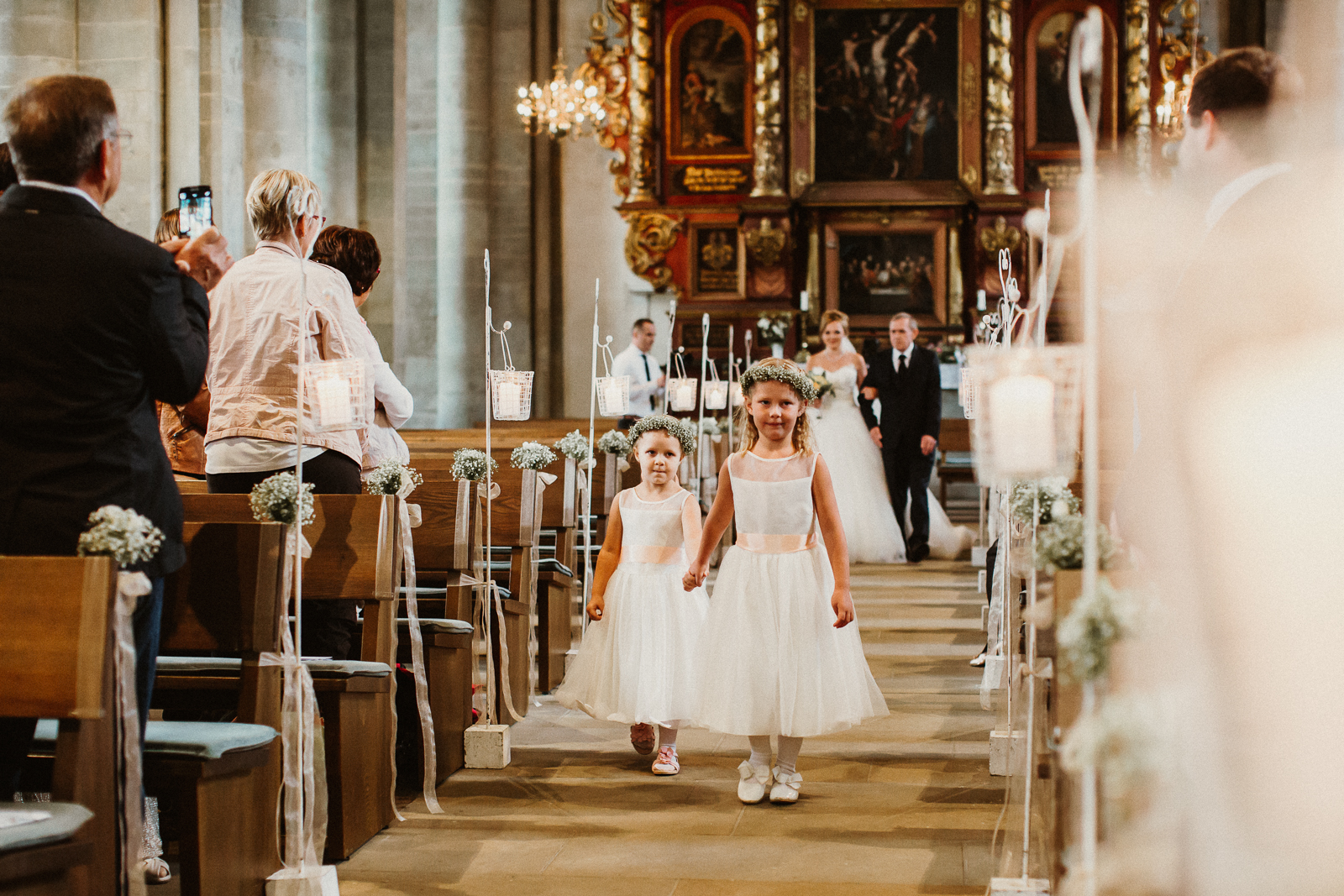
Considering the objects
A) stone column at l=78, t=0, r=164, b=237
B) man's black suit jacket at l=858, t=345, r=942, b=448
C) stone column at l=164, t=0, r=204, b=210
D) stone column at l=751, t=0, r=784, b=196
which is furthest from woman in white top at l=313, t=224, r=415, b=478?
stone column at l=751, t=0, r=784, b=196

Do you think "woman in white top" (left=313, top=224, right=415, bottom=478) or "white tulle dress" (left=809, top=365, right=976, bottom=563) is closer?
"woman in white top" (left=313, top=224, right=415, bottom=478)

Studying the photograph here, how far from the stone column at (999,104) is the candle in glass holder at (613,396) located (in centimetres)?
824

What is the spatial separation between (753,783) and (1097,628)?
2369 mm

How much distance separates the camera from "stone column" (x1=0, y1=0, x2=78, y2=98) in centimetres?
828

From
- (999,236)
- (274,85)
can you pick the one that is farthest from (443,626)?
(999,236)

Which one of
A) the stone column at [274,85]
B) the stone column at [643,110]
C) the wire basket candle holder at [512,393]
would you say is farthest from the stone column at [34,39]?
the stone column at [643,110]

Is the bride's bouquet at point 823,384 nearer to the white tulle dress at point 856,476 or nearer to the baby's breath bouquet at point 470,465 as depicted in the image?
the white tulle dress at point 856,476

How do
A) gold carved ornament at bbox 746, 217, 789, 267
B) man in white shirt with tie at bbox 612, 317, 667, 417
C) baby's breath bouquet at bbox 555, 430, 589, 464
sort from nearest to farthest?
baby's breath bouquet at bbox 555, 430, 589, 464 → man in white shirt with tie at bbox 612, 317, 667, 417 → gold carved ornament at bbox 746, 217, 789, 267

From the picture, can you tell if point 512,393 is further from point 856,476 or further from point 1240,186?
point 856,476

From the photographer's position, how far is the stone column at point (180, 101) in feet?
29.7

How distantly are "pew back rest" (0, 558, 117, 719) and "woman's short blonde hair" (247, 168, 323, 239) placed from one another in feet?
5.36

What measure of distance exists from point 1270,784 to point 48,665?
7.03 ft

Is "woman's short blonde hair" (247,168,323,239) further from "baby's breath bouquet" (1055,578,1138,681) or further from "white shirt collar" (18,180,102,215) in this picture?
"baby's breath bouquet" (1055,578,1138,681)

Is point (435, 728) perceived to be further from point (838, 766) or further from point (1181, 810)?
point (1181, 810)
